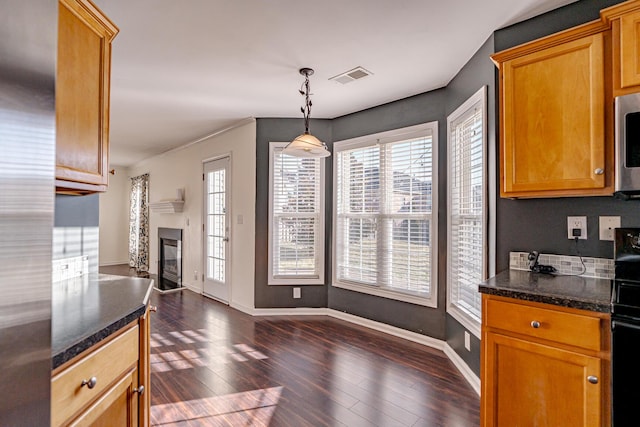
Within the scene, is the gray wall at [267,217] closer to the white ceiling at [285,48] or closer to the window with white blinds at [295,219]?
the window with white blinds at [295,219]

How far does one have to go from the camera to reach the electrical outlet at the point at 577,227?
74.7 inches

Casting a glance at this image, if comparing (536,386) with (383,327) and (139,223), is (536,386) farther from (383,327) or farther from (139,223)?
(139,223)

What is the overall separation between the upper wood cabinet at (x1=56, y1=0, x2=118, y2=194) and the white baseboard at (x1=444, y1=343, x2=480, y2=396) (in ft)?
8.96

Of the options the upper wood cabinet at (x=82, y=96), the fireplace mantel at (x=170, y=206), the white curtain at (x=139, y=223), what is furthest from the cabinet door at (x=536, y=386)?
the white curtain at (x=139, y=223)

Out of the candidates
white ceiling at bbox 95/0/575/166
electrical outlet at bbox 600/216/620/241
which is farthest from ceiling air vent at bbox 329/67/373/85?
electrical outlet at bbox 600/216/620/241

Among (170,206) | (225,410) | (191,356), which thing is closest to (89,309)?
(225,410)

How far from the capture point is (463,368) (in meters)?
2.68

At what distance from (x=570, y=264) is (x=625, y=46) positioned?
1.15m

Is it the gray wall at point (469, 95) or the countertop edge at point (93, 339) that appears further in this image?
the gray wall at point (469, 95)

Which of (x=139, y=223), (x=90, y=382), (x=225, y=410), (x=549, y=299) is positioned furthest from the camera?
(x=139, y=223)

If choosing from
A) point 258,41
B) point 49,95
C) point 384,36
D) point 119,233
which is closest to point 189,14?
point 258,41

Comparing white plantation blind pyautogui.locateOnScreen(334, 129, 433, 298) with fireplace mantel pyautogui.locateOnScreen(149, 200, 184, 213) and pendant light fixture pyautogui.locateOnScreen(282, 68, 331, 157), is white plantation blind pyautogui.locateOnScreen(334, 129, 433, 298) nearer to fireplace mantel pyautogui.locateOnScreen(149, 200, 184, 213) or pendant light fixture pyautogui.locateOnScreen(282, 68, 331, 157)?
pendant light fixture pyautogui.locateOnScreen(282, 68, 331, 157)

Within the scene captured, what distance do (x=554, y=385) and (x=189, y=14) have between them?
9.14 ft

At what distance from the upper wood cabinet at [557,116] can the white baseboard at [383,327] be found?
150cm
